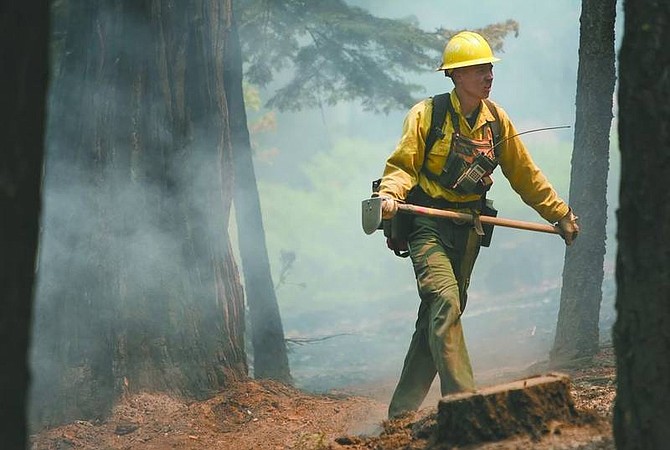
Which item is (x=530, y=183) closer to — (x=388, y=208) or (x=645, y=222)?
(x=388, y=208)

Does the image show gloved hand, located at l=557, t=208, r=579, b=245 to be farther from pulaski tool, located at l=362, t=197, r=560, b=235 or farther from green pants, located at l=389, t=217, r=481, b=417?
green pants, located at l=389, t=217, r=481, b=417

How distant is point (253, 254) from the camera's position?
525 inches

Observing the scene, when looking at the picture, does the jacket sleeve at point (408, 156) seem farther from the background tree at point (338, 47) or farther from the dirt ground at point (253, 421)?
the background tree at point (338, 47)

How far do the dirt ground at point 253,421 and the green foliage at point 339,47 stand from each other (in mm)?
8228

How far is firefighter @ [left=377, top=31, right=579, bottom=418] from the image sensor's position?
6.84 m

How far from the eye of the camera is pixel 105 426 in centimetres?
848

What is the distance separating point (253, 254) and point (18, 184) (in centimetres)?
1056

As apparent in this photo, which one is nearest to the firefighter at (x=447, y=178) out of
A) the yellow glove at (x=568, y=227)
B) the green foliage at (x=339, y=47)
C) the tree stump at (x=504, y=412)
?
the yellow glove at (x=568, y=227)

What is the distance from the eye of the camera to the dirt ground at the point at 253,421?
6879 millimetres

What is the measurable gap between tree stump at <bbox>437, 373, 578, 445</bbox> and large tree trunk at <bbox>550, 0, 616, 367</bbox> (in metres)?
5.64

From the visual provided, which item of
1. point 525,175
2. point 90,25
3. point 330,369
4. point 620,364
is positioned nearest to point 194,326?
point 90,25

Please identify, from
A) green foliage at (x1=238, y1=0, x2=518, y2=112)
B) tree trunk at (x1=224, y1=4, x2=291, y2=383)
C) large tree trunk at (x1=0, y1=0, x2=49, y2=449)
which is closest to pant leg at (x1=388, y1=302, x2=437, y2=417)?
large tree trunk at (x1=0, y1=0, x2=49, y2=449)

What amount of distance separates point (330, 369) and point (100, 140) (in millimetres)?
11142

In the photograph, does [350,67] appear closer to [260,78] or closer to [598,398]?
[260,78]
